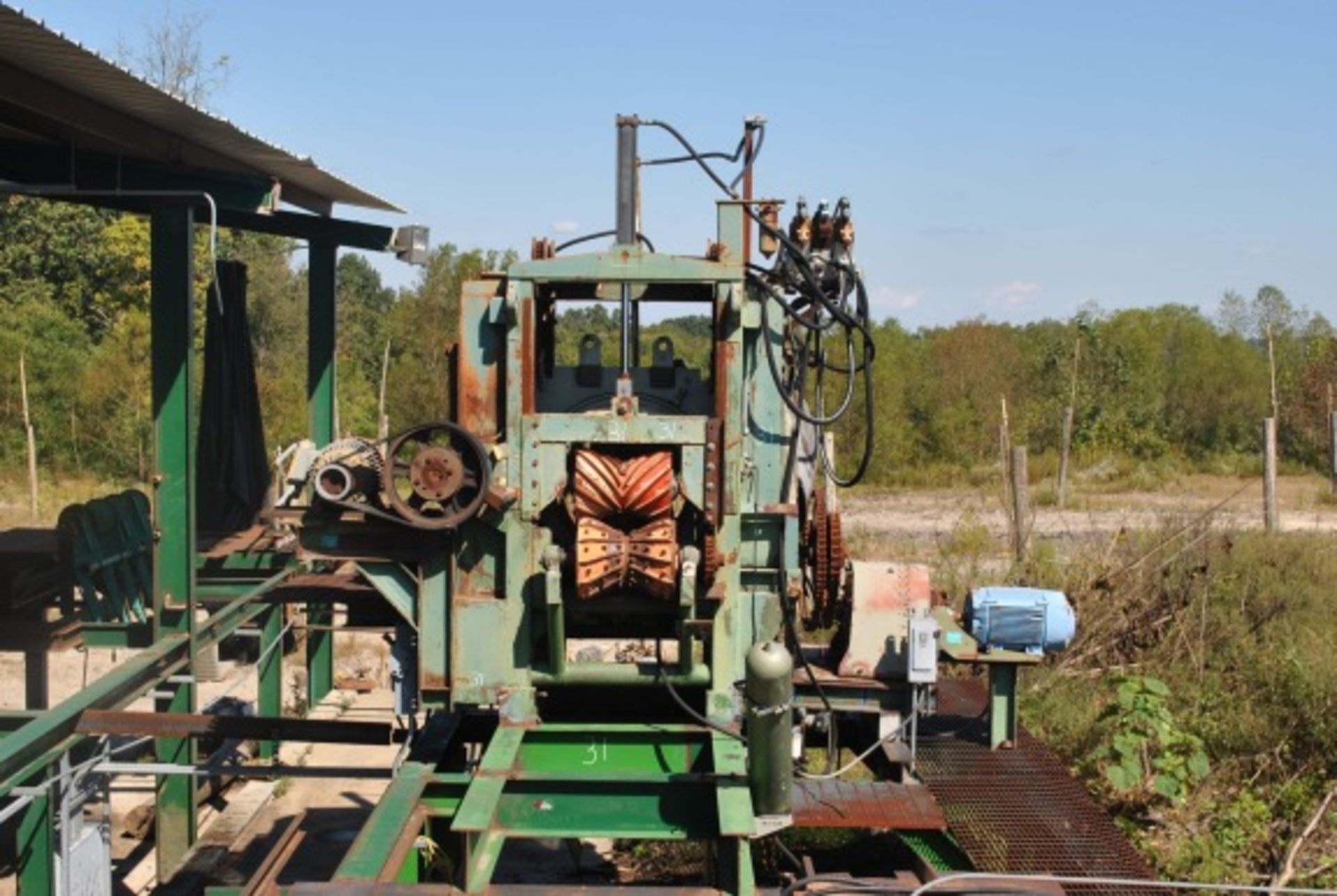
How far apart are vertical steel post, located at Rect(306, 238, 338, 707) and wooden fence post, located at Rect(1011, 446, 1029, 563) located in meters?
6.32

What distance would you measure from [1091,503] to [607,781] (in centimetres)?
2013

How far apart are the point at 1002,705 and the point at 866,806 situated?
1.49 meters

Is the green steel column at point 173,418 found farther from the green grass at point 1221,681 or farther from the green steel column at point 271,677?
the green grass at point 1221,681

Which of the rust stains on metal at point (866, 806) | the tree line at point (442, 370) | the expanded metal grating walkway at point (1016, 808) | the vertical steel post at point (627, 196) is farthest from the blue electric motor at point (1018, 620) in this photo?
the tree line at point (442, 370)

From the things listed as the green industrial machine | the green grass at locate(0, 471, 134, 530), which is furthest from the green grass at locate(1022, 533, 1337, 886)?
the green grass at locate(0, 471, 134, 530)

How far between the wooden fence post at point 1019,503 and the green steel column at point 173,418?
26.0ft

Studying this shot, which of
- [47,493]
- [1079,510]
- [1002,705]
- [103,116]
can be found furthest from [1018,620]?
[47,493]

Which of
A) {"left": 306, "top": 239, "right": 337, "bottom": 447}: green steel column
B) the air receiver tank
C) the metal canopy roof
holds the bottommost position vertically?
the air receiver tank

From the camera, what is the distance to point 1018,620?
6961 mm

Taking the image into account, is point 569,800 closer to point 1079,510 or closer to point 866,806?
point 866,806

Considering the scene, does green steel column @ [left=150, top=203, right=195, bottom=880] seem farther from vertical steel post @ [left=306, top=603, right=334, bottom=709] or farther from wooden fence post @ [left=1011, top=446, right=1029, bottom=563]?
wooden fence post @ [left=1011, top=446, right=1029, bottom=563]

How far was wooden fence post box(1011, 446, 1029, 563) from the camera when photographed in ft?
43.6

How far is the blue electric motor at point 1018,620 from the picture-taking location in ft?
22.8

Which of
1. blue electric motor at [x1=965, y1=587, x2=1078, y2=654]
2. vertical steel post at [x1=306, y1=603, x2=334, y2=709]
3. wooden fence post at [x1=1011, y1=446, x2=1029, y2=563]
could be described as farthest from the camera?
wooden fence post at [x1=1011, y1=446, x2=1029, y2=563]
